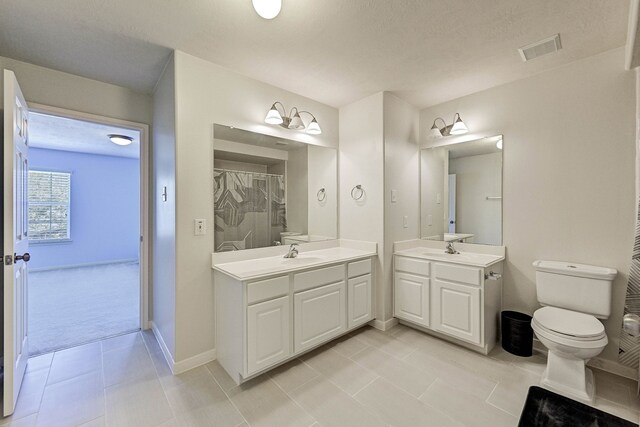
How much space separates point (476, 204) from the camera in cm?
288

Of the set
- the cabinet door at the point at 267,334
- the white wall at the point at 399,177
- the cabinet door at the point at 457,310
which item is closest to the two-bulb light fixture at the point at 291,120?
the white wall at the point at 399,177

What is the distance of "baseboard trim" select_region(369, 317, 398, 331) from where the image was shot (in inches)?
113

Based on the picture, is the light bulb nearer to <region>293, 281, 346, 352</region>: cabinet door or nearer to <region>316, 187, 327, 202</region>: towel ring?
<region>316, 187, 327, 202</region>: towel ring

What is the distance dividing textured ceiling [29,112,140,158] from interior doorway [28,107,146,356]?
0.6 inches

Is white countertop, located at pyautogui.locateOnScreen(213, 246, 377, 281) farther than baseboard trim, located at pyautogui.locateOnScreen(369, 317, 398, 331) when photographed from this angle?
No

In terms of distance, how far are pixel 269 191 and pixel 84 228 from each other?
568cm

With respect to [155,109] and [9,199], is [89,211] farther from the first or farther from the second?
[9,199]

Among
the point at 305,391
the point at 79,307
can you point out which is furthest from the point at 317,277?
the point at 79,307

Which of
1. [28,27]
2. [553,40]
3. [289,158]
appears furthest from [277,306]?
[553,40]

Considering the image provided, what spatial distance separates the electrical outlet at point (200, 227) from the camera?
2.20 meters

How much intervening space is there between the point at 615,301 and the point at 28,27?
463 cm

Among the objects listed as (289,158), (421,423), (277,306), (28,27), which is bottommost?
(421,423)

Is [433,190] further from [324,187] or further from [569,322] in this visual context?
[569,322]

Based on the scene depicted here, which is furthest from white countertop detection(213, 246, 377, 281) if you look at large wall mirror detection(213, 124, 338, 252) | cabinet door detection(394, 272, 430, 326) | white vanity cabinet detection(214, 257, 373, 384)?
cabinet door detection(394, 272, 430, 326)
